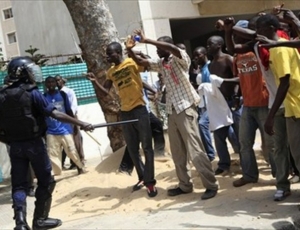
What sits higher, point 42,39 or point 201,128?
point 42,39

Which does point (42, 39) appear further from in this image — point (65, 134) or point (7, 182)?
point (65, 134)

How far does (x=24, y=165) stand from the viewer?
505cm

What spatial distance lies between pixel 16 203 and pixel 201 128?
276 cm

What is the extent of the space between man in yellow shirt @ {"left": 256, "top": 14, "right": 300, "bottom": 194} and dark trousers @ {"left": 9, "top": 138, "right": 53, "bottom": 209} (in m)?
2.31

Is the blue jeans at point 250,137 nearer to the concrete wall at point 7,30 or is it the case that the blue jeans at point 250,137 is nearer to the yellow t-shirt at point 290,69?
the yellow t-shirt at point 290,69

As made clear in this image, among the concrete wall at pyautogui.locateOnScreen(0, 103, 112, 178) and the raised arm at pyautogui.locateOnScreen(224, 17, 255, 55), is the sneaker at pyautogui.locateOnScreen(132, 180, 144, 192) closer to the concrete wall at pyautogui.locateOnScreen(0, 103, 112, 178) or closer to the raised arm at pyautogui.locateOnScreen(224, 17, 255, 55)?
the raised arm at pyautogui.locateOnScreen(224, 17, 255, 55)

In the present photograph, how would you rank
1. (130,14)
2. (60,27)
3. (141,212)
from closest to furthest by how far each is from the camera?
(141,212)
(130,14)
(60,27)

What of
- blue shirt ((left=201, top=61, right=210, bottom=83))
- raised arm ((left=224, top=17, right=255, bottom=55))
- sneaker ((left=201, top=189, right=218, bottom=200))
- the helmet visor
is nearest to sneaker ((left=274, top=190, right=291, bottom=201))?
sneaker ((left=201, top=189, right=218, bottom=200))

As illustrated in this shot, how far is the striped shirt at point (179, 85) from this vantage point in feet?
17.4

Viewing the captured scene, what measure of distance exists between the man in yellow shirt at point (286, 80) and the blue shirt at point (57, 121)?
410cm

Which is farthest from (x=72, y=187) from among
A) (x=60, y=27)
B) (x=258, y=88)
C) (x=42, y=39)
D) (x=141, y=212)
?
(x=42, y=39)

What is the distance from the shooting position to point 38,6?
1717 centimetres

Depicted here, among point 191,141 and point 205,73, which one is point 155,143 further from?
point 191,141

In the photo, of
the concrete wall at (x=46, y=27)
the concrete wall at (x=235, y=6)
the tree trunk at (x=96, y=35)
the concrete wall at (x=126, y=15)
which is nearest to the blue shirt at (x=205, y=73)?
the tree trunk at (x=96, y=35)
